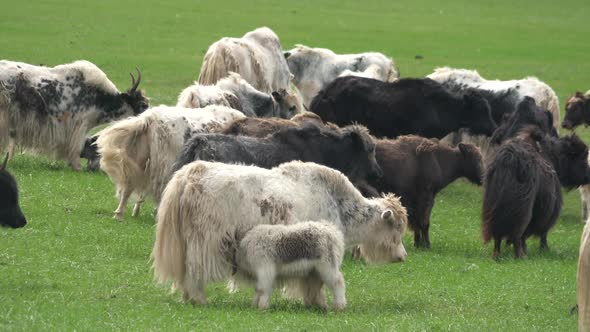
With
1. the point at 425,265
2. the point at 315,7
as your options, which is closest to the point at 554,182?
the point at 425,265

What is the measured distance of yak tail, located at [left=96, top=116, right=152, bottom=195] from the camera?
1373 cm

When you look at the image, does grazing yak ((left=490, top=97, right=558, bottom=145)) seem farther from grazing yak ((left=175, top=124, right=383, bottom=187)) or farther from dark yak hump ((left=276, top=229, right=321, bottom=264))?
dark yak hump ((left=276, top=229, right=321, bottom=264))

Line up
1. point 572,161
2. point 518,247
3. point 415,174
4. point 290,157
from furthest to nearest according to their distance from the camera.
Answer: point 572,161, point 415,174, point 518,247, point 290,157

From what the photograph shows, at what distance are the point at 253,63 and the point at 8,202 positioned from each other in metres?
9.71

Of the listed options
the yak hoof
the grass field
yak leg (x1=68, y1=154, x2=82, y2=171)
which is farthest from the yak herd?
the grass field

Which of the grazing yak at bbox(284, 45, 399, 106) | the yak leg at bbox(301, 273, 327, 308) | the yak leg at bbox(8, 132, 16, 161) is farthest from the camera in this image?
the grazing yak at bbox(284, 45, 399, 106)

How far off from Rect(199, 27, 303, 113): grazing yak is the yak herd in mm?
30

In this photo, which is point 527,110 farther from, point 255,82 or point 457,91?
point 255,82

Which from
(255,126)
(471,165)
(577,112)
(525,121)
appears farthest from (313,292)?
(577,112)

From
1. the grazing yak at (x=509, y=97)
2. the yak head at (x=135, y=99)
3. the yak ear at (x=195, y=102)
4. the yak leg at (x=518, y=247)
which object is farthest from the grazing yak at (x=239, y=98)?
the yak leg at (x=518, y=247)

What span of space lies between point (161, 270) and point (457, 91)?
39.2 ft

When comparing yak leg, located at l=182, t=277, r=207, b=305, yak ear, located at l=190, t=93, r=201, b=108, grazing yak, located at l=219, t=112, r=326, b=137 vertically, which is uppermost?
grazing yak, located at l=219, t=112, r=326, b=137

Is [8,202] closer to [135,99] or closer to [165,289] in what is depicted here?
[165,289]

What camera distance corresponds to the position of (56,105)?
17.3m
